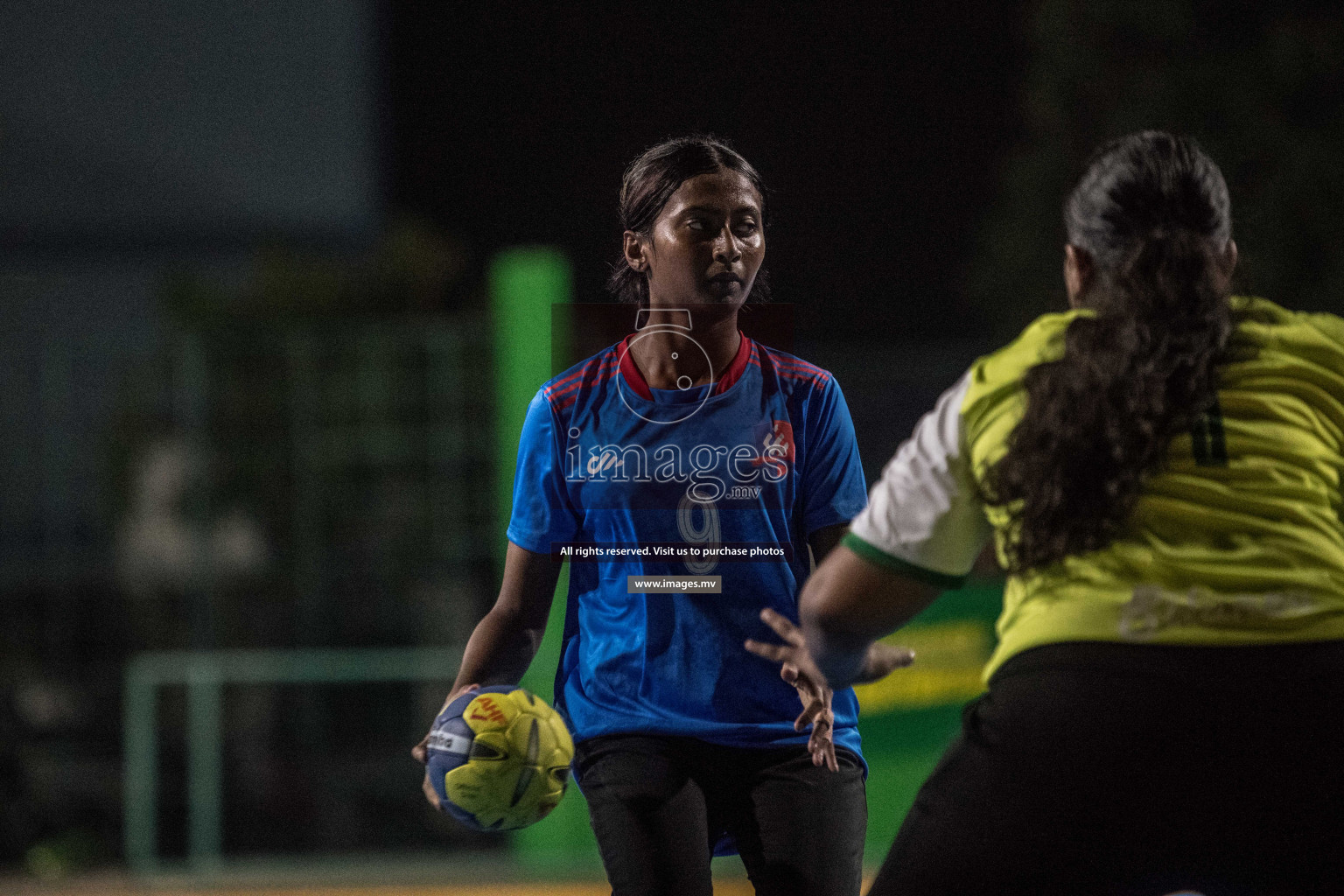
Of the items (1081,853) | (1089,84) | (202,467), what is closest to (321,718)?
(202,467)

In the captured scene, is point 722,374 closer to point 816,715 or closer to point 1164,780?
point 816,715

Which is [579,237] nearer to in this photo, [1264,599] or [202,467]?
[1264,599]

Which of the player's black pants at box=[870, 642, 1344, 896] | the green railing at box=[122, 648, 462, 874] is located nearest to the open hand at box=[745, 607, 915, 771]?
the player's black pants at box=[870, 642, 1344, 896]

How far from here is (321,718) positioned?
8.62 meters

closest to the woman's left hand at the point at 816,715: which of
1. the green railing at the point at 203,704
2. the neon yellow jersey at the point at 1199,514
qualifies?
the neon yellow jersey at the point at 1199,514

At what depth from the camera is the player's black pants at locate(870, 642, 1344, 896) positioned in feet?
6.84

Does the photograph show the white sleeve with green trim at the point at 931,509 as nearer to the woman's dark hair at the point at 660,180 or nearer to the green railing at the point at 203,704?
the woman's dark hair at the point at 660,180

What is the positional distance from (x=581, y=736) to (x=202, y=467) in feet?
21.7

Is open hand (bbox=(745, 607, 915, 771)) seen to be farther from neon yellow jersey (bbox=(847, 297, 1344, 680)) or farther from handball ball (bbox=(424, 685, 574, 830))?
handball ball (bbox=(424, 685, 574, 830))

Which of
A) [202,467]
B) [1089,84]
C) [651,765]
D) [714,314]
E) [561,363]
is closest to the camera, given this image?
[651,765]

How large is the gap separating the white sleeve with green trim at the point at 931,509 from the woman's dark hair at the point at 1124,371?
0.19 feet

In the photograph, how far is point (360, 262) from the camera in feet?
57.9

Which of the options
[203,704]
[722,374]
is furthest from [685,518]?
[203,704]

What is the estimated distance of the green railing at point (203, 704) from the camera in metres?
8.41
